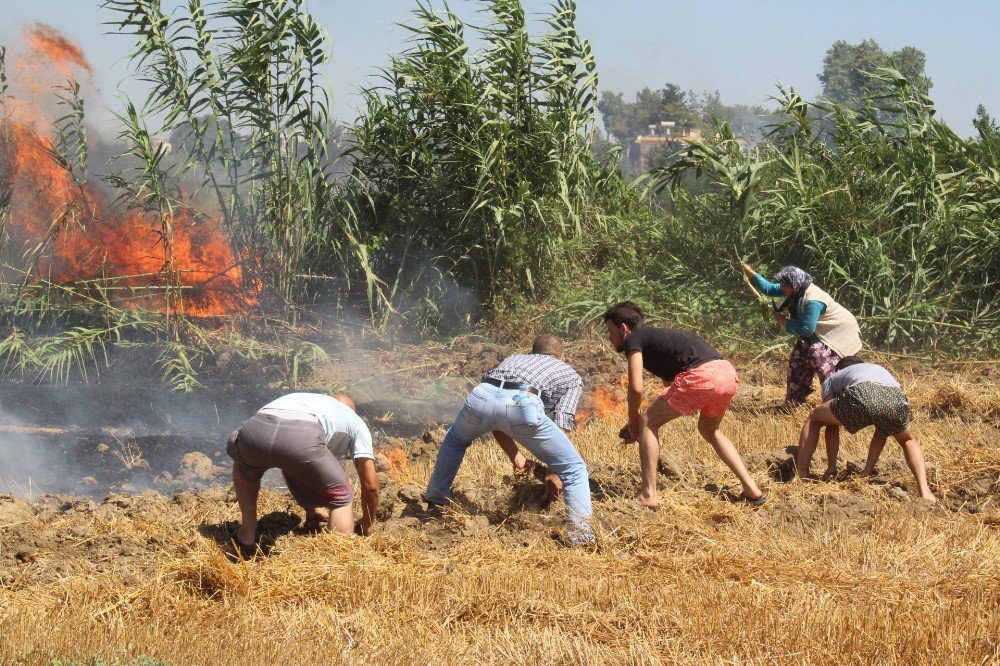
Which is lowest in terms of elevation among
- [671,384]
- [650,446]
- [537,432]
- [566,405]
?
[650,446]

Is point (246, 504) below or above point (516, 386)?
below

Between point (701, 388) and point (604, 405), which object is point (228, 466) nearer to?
point (604, 405)

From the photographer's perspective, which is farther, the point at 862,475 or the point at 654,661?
the point at 862,475

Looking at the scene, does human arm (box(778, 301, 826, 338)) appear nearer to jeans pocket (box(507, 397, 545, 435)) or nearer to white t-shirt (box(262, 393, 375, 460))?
jeans pocket (box(507, 397, 545, 435))

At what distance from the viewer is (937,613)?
4695 mm

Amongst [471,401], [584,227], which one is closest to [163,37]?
[584,227]

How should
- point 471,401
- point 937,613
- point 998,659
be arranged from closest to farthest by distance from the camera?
point 998,659, point 937,613, point 471,401

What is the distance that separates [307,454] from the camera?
5574 mm

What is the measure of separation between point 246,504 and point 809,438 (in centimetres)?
380

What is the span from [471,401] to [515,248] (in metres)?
7.05

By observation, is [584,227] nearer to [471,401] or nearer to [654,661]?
[471,401]

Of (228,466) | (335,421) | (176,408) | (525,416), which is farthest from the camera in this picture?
(176,408)

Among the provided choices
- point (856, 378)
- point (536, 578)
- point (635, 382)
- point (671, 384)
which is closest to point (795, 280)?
point (856, 378)

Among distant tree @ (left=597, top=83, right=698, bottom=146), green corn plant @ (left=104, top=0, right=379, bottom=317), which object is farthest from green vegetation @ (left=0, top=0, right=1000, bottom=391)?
distant tree @ (left=597, top=83, right=698, bottom=146)
